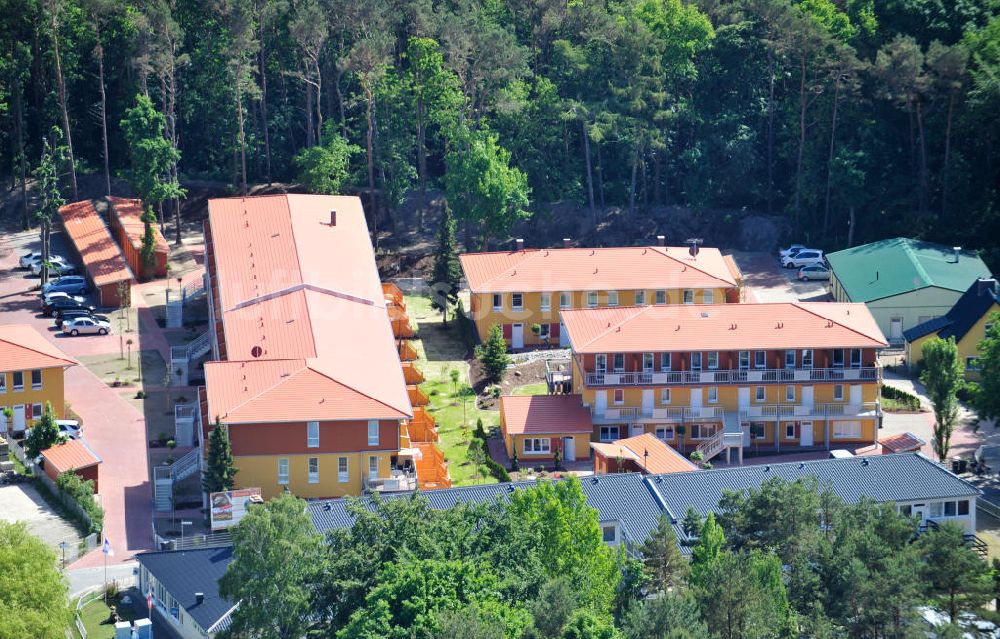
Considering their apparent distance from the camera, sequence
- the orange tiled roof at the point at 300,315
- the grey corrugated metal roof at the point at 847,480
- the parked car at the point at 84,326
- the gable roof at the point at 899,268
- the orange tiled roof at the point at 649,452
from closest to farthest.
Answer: the grey corrugated metal roof at the point at 847,480 → the orange tiled roof at the point at 300,315 → the orange tiled roof at the point at 649,452 → the parked car at the point at 84,326 → the gable roof at the point at 899,268

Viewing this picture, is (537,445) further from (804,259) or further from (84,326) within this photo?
(804,259)

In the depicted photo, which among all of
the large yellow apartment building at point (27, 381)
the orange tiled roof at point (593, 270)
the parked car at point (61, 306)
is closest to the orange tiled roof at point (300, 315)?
the orange tiled roof at point (593, 270)

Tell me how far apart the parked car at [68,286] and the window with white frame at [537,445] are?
31.5m

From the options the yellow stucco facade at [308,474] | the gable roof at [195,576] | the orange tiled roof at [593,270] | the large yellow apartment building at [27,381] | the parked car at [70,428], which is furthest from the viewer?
the orange tiled roof at [593,270]

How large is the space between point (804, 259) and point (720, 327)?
23.8m

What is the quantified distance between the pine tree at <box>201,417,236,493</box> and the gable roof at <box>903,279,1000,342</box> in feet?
125

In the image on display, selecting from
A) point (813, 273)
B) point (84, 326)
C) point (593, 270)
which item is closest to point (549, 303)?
point (593, 270)

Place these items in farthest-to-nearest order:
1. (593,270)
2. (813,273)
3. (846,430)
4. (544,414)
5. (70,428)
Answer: (813,273)
(593,270)
(846,430)
(544,414)
(70,428)

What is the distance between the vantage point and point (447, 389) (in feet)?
324

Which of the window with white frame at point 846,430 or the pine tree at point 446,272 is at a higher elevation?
the pine tree at point 446,272

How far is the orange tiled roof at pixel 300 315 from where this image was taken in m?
85.6

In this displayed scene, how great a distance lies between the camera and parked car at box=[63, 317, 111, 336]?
339ft

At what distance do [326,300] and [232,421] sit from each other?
44.7ft

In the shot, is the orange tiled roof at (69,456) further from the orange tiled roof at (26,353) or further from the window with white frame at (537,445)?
the window with white frame at (537,445)
